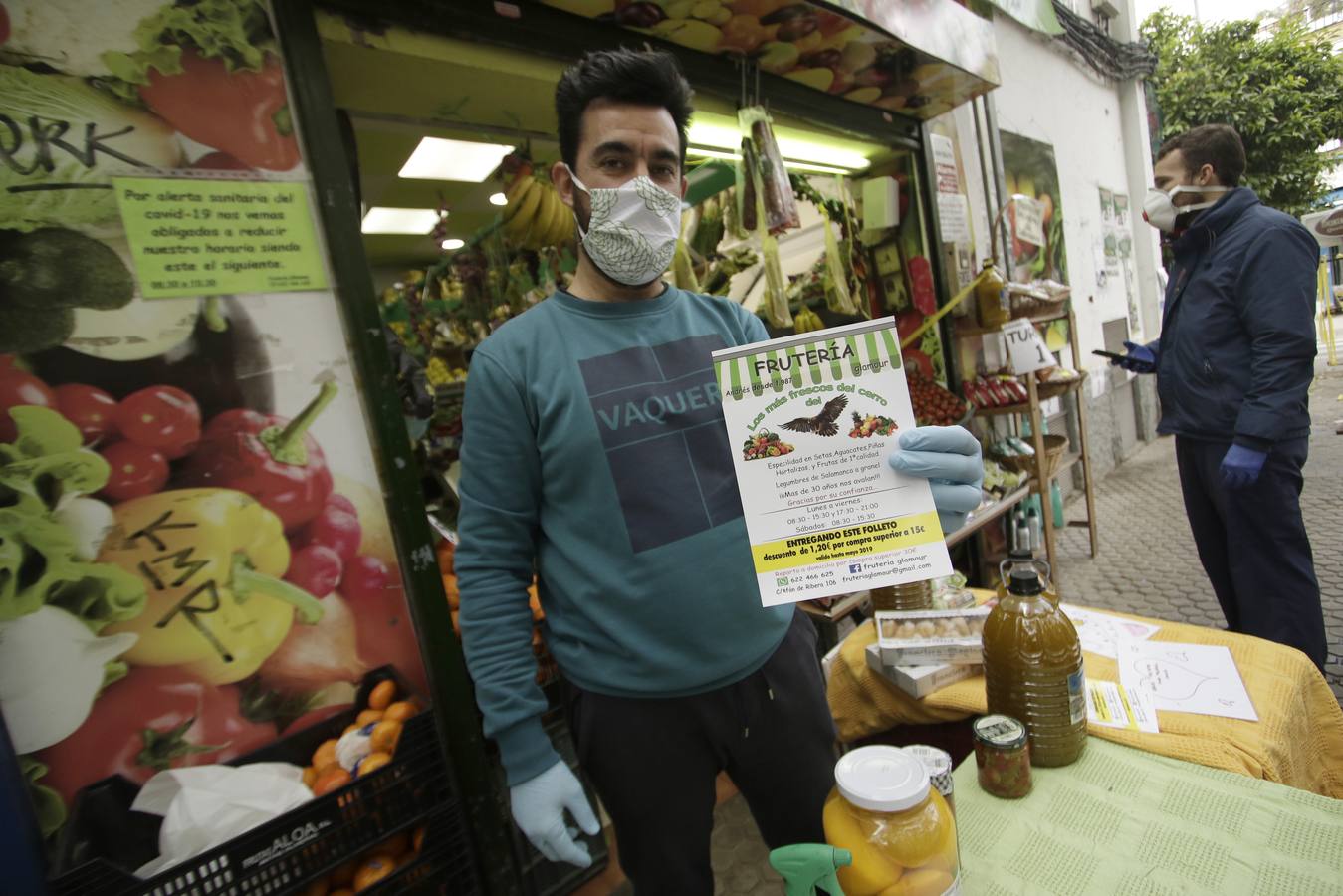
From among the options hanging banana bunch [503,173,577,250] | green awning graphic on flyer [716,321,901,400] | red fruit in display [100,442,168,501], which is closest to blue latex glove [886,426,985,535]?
green awning graphic on flyer [716,321,901,400]

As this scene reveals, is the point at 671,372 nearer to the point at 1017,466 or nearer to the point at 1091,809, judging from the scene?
the point at 1091,809

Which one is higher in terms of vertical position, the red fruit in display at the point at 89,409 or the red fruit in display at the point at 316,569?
the red fruit in display at the point at 89,409

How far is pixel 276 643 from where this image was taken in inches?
61.6

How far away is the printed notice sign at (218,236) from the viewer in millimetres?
1422

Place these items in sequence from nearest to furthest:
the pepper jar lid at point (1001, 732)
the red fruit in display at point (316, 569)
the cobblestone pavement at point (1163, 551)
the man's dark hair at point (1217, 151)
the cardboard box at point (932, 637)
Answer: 1. the pepper jar lid at point (1001, 732)
2. the red fruit in display at point (316, 569)
3. the cardboard box at point (932, 637)
4. the man's dark hair at point (1217, 151)
5. the cobblestone pavement at point (1163, 551)

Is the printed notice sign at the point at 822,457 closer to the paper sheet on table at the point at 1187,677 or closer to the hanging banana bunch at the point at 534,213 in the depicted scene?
the paper sheet on table at the point at 1187,677

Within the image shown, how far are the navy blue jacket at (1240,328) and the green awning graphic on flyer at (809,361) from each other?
2.51 metres

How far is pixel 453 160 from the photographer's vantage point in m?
4.06

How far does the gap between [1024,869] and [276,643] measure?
1.77 meters

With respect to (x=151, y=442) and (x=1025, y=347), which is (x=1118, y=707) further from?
(x=1025, y=347)

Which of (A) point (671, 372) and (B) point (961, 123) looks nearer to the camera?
(A) point (671, 372)

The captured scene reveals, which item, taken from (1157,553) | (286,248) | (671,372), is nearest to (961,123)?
(1157,553)

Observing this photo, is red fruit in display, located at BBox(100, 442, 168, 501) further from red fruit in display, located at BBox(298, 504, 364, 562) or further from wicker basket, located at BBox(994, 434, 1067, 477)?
wicker basket, located at BBox(994, 434, 1067, 477)

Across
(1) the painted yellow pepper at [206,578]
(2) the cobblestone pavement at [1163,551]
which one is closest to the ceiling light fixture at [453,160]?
(1) the painted yellow pepper at [206,578]
